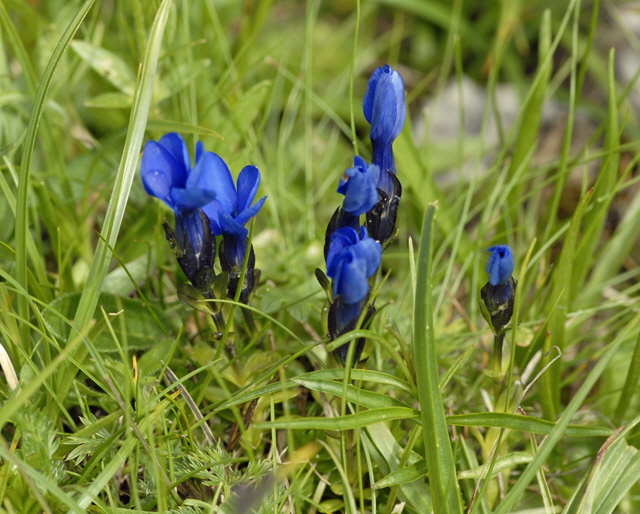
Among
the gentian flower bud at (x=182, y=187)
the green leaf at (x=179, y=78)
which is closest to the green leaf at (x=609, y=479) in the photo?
the gentian flower bud at (x=182, y=187)

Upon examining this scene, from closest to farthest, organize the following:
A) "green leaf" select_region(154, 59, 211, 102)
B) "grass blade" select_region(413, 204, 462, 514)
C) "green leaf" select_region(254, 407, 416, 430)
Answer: "grass blade" select_region(413, 204, 462, 514)
"green leaf" select_region(254, 407, 416, 430)
"green leaf" select_region(154, 59, 211, 102)

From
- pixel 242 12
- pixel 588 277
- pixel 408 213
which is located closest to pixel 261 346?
pixel 408 213

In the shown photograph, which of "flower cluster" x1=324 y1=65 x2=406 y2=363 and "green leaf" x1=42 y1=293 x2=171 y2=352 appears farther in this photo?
"green leaf" x1=42 y1=293 x2=171 y2=352

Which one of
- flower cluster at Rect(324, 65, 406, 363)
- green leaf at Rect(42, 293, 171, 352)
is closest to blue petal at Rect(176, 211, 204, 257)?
flower cluster at Rect(324, 65, 406, 363)

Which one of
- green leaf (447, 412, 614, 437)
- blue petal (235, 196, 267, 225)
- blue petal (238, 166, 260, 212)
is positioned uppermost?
blue petal (238, 166, 260, 212)

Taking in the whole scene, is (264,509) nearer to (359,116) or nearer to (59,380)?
(59,380)

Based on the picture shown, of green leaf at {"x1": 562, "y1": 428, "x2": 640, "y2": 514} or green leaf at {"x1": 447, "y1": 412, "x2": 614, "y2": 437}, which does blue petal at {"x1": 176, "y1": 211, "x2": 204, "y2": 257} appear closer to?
green leaf at {"x1": 447, "y1": 412, "x2": 614, "y2": 437}

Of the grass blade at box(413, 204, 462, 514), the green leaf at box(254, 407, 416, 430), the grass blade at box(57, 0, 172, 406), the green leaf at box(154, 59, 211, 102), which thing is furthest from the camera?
the green leaf at box(154, 59, 211, 102)

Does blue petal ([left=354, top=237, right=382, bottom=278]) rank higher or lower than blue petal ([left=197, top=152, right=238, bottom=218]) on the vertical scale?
lower
